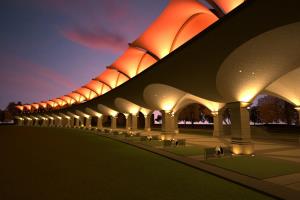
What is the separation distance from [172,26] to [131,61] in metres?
10.7

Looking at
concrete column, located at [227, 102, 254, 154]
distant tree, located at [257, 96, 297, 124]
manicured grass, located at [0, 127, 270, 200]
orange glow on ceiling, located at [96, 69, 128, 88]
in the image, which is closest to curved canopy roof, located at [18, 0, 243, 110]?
concrete column, located at [227, 102, 254, 154]

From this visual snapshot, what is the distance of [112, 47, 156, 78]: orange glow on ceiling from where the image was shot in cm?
2634

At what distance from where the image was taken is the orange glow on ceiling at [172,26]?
15.5 m

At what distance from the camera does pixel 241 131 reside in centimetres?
1271

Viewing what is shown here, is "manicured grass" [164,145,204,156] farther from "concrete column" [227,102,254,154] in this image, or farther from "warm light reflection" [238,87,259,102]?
"warm light reflection" [238,87,259,102]

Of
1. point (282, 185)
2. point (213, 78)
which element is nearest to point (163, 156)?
point (213, 78)

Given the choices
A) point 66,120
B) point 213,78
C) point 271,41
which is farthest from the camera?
point 66,120

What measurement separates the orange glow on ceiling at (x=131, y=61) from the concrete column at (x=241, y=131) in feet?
48.5

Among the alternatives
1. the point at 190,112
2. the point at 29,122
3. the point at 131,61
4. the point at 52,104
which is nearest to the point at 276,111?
the point at 190,112

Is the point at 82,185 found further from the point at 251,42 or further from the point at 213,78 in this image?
the point at 213,78

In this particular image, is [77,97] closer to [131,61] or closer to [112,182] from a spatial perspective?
[131,61]

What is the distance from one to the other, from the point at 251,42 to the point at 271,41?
81cm

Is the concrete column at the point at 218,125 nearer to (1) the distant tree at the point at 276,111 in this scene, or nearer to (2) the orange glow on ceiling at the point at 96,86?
(1) the distant tree at the point at 276,111

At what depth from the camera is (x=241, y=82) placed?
1259cm
